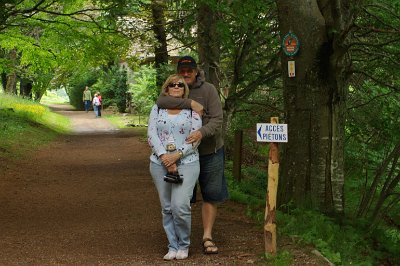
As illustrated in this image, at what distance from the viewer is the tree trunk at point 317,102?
24.9ft

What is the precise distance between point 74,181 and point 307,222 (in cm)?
682

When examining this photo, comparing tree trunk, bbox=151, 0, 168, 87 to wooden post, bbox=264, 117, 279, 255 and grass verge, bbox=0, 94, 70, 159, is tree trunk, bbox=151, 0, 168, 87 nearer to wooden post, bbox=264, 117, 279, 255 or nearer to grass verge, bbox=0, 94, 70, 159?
grass verge, bbox=0, 94, 70, 159

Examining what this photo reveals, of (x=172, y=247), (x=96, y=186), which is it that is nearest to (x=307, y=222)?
(x=172, y=247)

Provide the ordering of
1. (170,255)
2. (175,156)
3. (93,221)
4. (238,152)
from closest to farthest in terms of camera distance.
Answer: (175,156)
(170,255)
(93,221)
(238,152)

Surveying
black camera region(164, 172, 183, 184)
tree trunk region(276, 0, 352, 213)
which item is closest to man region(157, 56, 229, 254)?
black camera region(164, 172, 183, 184)

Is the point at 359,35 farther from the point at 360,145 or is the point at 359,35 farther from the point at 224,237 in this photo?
the point at 224,237

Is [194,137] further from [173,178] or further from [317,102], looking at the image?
[317,102]

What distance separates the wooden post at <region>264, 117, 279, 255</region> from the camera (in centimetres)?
577

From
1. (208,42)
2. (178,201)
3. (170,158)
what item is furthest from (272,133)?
(208,42)

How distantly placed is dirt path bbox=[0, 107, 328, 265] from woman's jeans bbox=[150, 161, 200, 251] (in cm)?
27

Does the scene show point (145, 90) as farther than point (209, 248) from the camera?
Yes

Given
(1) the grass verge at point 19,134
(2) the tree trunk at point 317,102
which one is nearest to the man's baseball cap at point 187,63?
(2) the tree trunk at point 317,102

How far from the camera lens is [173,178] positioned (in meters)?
5.73

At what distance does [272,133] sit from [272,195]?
0.62m
